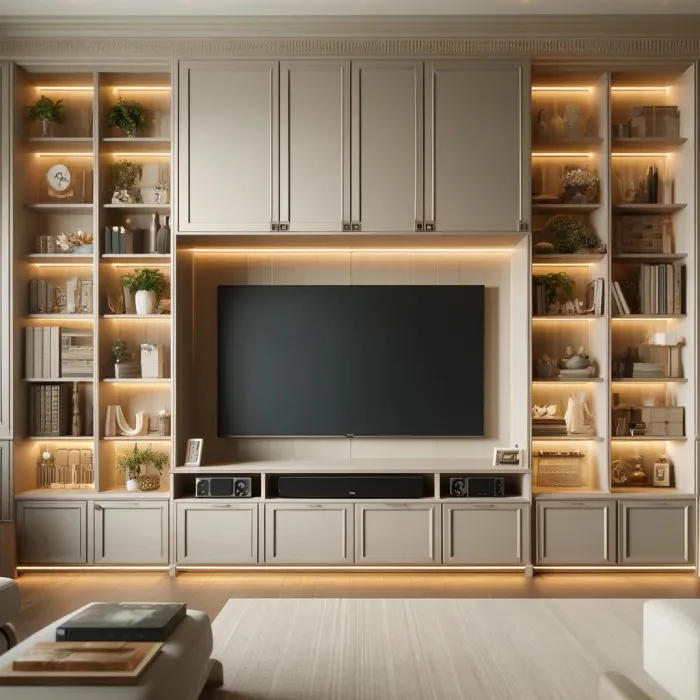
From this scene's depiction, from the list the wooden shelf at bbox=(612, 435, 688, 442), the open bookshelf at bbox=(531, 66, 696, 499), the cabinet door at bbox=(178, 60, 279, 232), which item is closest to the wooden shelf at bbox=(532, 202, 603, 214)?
the open bookshelf at bbox=(531, 66, 696, 499)

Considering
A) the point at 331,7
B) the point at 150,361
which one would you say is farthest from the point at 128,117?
the point at 150,361

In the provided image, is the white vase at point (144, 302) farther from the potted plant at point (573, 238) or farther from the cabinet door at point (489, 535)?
the potted plant at point (573, 238)

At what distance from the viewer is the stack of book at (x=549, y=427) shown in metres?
4.93

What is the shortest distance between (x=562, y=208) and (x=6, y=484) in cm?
393

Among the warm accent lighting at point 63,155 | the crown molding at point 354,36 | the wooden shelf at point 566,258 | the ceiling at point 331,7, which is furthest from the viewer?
the warm accent lighting at point 63,155

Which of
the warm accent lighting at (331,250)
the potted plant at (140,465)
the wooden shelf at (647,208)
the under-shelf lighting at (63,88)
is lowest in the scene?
the potted plant at (140,465)

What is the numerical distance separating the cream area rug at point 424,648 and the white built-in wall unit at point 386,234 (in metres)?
0.81

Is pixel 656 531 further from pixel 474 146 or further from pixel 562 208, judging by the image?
pixel 474 146

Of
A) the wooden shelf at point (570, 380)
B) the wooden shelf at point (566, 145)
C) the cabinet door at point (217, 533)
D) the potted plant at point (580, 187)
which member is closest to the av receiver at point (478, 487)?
the wooden shelf at point (570, 380)

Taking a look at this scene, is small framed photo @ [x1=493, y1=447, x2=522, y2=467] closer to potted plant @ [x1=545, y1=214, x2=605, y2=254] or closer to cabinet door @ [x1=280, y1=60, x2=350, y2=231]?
potted plant @ [x1=545, y1=214, x2=605, y2=254]

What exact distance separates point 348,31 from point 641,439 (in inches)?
124

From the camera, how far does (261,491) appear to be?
189 inches

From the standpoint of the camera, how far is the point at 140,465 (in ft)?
16.7

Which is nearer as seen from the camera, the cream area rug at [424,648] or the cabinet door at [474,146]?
the cream area rug at [424,648]
